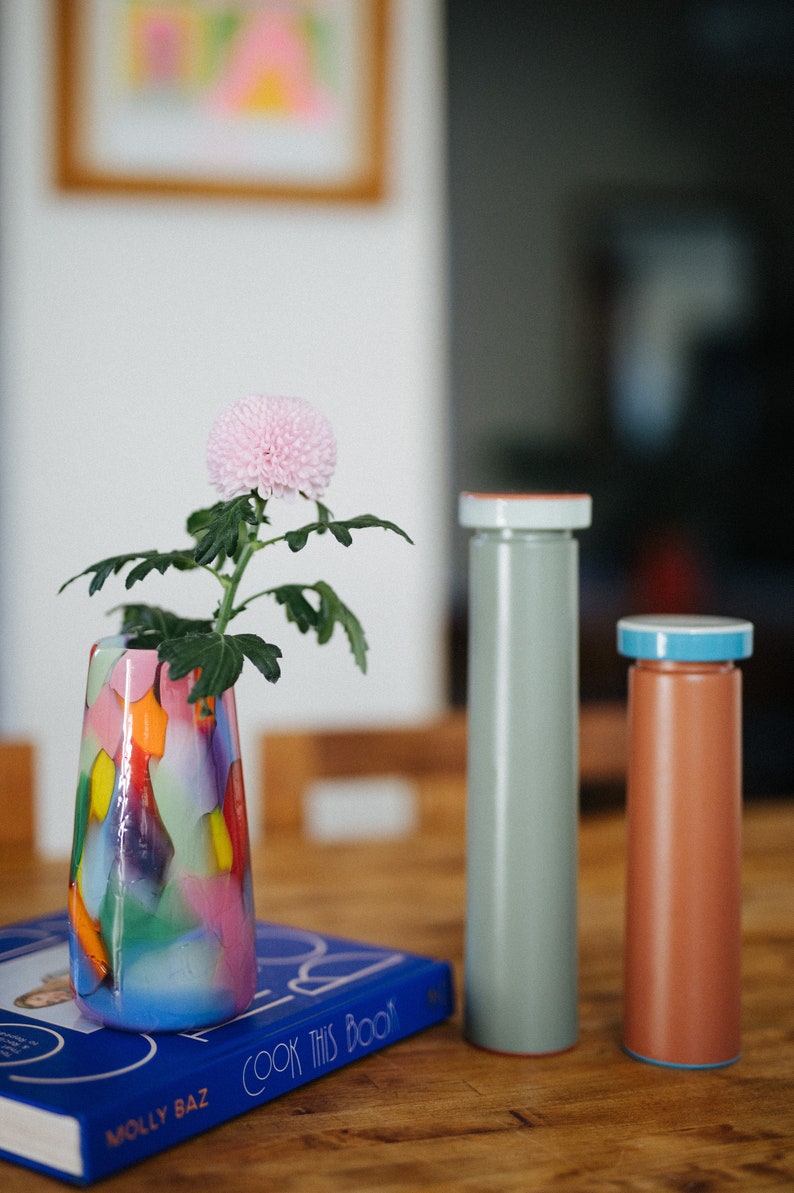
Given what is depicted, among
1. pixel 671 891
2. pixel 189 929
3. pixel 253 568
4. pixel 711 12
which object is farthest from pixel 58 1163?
pixel 711 12

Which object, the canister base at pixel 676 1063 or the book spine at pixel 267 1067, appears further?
the canister base at pixel 676 1063

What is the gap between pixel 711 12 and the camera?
10.1 feet

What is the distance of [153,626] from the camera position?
712 mm

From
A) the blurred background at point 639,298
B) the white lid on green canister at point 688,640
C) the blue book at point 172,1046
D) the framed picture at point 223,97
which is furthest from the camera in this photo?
the blurred background at point 639,298

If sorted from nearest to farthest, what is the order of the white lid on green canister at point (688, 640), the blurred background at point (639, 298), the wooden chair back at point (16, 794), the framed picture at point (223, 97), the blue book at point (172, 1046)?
the blue book at point (172, 1046) → the white lid on green canister at point (688, 640) → the wooden chair back at point (16, 794) → the framed picture at point (223, 97) → the blurred background at point (639, 298)

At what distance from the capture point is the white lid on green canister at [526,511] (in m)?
0.69

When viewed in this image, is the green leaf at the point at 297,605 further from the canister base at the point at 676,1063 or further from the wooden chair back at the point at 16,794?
the wooden chair back at the point at 16,794

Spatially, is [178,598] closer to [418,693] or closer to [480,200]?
[418,693]

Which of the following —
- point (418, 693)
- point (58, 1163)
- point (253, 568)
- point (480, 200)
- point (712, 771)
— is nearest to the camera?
point (58, 1163)

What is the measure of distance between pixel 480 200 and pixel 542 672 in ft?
7.81

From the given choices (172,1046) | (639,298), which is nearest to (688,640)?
(172,1046)

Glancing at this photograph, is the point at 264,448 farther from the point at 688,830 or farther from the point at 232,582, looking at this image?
the point at 688,830

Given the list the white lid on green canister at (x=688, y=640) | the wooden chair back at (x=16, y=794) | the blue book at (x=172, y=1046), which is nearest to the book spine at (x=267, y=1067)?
the blue book at (x=172, y=1046)

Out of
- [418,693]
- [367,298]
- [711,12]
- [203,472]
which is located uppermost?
→ [711,12]
